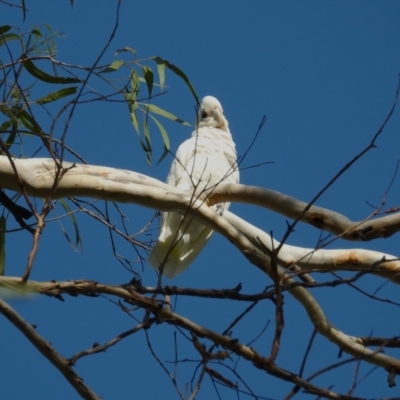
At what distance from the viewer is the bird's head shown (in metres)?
3.66

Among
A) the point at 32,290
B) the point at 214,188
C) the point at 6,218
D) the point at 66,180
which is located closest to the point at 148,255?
the point at 6,218

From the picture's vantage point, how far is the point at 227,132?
3.60 m

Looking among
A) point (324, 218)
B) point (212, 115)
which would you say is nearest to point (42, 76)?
point (324, 218)

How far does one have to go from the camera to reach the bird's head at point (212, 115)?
12.0ft

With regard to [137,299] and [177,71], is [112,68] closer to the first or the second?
[177,71]

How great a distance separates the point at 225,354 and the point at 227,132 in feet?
7.68

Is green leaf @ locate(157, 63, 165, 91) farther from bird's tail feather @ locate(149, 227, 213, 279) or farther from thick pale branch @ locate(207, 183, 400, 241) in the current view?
thick pale branch @ locate(207, 183, 400, 241)

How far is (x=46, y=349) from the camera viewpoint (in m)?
1.28

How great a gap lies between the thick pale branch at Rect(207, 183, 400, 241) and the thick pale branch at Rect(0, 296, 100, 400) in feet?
2.09

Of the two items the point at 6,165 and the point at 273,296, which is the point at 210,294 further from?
the point at 6,165

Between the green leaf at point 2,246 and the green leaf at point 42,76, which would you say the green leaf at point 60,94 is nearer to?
the green leaf at point 42,76

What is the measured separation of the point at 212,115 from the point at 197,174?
0.79 meters

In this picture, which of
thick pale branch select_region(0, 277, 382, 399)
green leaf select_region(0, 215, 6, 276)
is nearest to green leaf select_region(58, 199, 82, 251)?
green leaf select_region(0, 215, 6, 276)

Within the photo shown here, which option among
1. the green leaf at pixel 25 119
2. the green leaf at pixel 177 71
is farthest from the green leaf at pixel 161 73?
the green leaf at pixel 25 119
